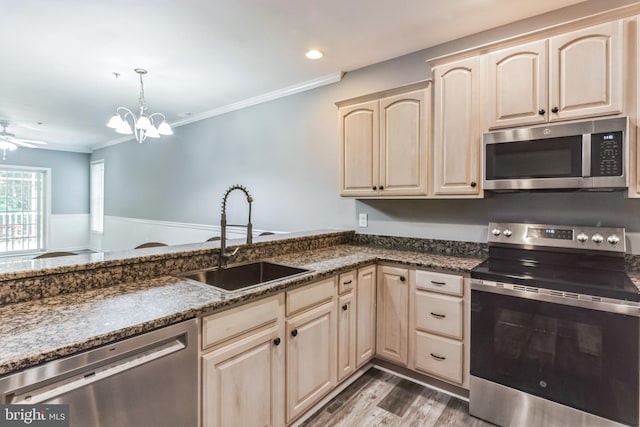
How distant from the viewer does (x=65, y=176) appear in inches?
294

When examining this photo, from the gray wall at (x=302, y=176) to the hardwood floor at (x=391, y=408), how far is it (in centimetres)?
120

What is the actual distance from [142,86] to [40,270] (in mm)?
2792

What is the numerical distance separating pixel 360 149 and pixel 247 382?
6.43 ft

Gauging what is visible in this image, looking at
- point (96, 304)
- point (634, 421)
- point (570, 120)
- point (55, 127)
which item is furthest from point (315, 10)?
point (55, 127)

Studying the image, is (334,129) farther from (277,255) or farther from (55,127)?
(55,127)

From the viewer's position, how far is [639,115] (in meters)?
→ 1.68

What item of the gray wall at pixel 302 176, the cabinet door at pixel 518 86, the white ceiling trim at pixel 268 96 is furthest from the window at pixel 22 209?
the cabinet door at pixel 518 86

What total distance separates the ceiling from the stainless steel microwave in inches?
36.8

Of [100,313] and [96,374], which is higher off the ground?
[100,313]

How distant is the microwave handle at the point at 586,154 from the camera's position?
69.5 inches

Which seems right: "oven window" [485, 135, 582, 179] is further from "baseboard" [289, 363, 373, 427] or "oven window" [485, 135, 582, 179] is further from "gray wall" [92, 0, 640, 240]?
"baseboard" [289, 363, 373, 427]

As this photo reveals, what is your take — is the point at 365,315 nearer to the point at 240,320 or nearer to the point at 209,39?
the point at 240,320

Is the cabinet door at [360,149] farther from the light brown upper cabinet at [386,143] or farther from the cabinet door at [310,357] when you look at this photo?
the cabinet door at [310,357]

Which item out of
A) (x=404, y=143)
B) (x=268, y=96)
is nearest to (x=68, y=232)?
(x=268, y=96)
